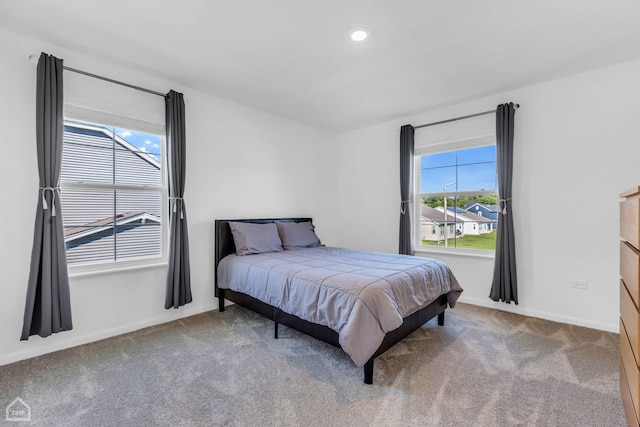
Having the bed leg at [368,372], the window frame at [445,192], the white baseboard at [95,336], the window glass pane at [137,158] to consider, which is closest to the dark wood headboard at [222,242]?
the white baseboard at [95,336]

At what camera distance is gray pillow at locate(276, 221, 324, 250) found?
12.4ft

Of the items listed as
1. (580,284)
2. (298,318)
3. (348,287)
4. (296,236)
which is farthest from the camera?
(296,236)

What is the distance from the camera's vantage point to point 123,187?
2.83 meters

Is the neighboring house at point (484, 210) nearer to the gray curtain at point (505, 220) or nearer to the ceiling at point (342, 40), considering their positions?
the gray curtain at point (505, 220)

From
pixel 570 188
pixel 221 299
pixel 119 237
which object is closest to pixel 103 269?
pixel 119 237

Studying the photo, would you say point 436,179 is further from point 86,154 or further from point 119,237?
point 86,154

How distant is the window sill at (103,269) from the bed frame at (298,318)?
0.67 metres

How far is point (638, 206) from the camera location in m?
1.12

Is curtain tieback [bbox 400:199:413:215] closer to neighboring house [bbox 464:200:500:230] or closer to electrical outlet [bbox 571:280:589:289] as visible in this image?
neighboring house [bbox 464:200:500:230]

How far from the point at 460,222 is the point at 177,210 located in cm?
335

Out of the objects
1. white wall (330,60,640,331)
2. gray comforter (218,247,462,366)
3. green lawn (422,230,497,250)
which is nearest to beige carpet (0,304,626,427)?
gray comforter (218,247,462,366)

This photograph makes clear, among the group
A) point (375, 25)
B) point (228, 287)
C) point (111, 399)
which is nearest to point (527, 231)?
point (375, 25)

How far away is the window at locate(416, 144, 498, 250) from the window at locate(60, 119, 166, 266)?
3.25m

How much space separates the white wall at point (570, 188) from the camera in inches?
108
